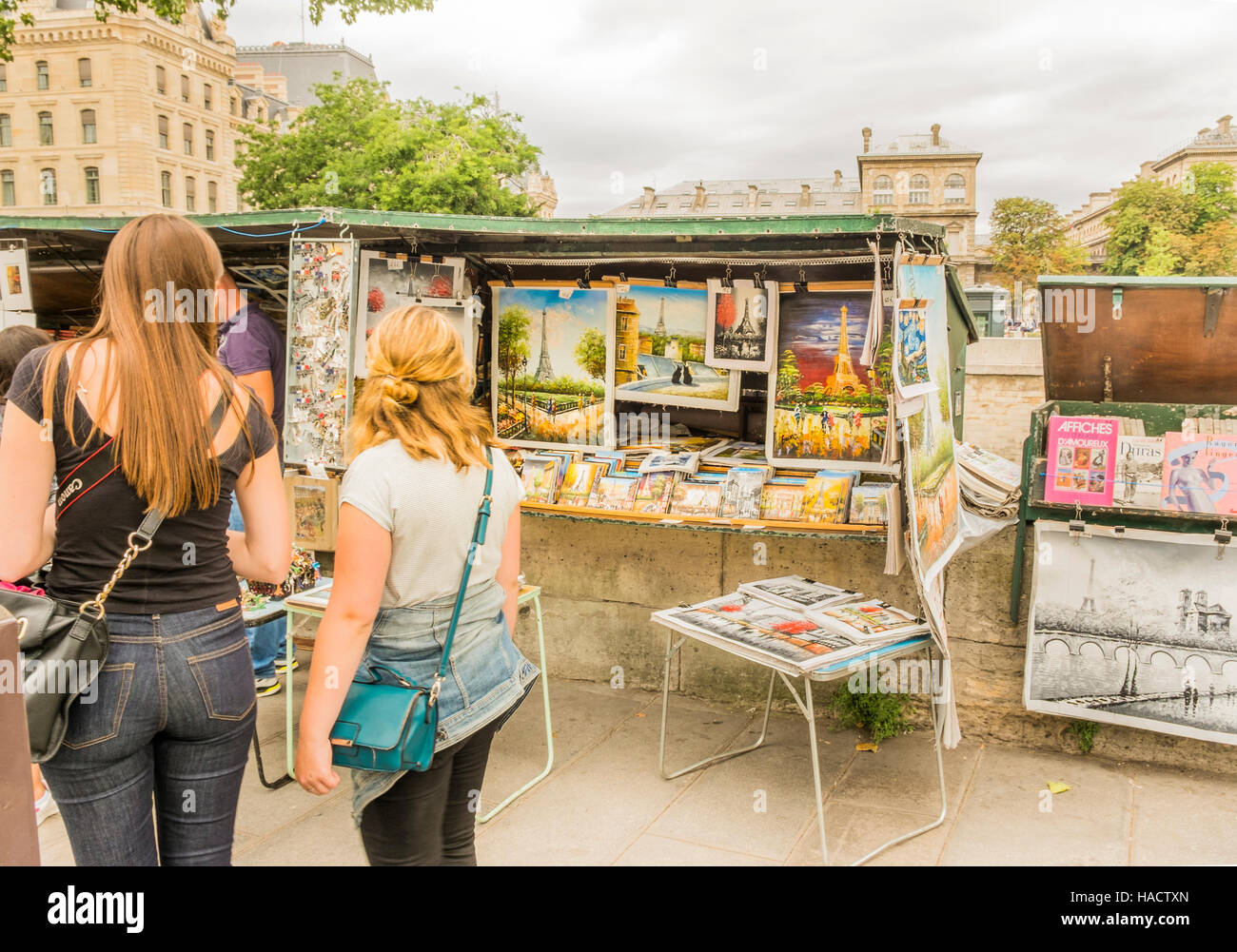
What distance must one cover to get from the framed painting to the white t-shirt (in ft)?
9.63

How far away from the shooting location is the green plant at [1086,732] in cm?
426

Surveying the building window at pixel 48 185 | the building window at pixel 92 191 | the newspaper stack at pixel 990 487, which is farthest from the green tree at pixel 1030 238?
the building window at pixel 48 185

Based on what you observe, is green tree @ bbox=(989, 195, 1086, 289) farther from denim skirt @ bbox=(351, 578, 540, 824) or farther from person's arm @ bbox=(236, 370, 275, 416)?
denim skirt @ bbox=(351, 578, 540, 824)

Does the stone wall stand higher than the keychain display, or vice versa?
the keychain display

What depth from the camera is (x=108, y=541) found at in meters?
1.95

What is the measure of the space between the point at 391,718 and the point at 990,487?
343 centimetres

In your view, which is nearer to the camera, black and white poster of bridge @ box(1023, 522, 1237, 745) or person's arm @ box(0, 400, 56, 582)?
person's arm @ box(0, 400, 56, 582)

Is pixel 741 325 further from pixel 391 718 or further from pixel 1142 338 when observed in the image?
pixel 391 718

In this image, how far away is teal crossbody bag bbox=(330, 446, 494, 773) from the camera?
2080mm

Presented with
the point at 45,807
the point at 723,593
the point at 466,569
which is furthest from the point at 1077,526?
the point at 45,807

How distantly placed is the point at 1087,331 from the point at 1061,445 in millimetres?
604

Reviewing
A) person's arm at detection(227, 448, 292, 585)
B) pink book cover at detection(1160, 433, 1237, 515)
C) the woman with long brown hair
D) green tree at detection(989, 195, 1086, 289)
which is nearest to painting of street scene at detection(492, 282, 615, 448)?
pink book cover at detection(1160, 433, 1237, 515)
